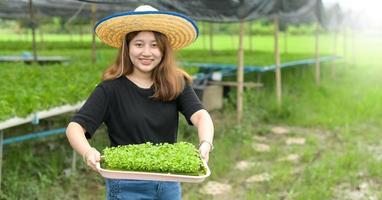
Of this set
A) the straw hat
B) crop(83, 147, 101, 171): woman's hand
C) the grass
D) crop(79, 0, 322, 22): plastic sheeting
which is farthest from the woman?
the grass

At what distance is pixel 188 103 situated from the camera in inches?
98.8

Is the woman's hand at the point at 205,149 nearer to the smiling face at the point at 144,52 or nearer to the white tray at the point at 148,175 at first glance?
the white tray at the point at 148,175

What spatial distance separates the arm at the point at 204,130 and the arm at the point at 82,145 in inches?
17.1

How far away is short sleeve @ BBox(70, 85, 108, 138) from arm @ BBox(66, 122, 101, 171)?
1.2 inches

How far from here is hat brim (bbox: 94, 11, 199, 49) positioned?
93.7 inches

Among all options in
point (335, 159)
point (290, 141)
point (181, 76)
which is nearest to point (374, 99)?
point (290, 141)

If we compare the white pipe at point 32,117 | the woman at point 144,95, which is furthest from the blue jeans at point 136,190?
the white pipe at point 32,117

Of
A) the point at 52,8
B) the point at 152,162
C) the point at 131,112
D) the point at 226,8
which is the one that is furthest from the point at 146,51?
the point at 52,8

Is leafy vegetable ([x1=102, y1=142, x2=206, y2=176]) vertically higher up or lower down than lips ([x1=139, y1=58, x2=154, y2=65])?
lower down

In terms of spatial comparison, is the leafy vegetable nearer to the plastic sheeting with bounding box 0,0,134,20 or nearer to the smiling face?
the smiling face

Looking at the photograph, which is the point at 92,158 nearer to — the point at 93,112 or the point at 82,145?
the point at 82,145

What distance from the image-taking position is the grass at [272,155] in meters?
4.96

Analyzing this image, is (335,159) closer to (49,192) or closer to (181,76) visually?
(49,192)

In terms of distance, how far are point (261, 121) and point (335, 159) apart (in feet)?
7.91
